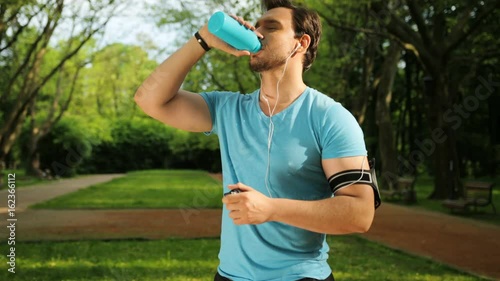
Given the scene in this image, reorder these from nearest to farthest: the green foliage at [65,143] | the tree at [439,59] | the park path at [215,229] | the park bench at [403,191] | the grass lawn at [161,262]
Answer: the grass lawn at [161,262] < the park path at [215,229] < the tree at [439,59] < the park bench at [403,191] < the green foliage at [65,143]

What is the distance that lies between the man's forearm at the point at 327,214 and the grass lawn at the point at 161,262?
21.2 ft

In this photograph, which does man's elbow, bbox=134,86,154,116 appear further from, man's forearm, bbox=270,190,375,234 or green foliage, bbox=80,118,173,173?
green foliage, bbox=80,118,173,173

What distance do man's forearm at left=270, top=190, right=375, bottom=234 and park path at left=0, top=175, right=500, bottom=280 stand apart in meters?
7.50

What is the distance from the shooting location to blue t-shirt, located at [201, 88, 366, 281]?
210cm

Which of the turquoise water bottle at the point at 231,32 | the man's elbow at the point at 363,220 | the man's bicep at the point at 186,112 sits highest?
the turquoise water bottle at the point at 231,32

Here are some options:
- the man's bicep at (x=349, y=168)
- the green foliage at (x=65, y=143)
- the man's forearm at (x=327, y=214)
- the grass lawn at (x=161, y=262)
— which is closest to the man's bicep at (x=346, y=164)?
the man's bicep at (x=349, y=168)

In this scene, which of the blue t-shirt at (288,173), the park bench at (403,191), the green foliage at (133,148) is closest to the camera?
the blue t-shirt at (288,173)

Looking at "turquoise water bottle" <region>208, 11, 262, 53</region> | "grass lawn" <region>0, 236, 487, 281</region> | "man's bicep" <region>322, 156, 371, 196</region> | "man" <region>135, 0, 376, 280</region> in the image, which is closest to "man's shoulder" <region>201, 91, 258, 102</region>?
"man" <region>135, 0, 376, 280</region>

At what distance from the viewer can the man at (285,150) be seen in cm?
197

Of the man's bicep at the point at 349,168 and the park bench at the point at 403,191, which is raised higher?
the man's bicep at the point at 349,168

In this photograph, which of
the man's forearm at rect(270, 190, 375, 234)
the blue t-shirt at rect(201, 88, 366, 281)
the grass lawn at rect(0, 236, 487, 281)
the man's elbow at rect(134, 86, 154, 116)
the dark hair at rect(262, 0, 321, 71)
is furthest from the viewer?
the grass lawn at rect(0, 236, 487, 281)

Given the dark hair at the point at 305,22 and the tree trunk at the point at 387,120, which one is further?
the tree trunk at the point at 387,120

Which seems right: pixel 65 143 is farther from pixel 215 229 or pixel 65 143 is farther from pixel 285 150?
pixel 285 150

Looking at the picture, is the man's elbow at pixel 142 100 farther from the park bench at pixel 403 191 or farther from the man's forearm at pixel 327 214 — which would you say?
the park bench at pixel 403 191
